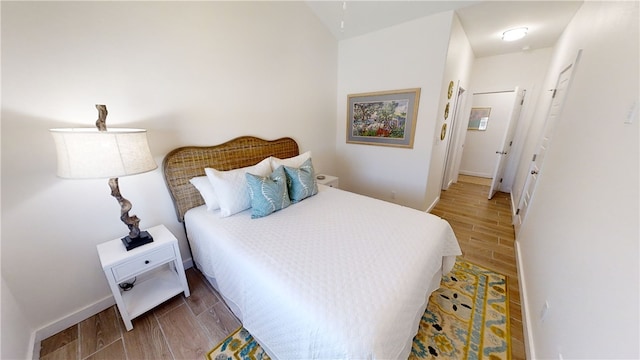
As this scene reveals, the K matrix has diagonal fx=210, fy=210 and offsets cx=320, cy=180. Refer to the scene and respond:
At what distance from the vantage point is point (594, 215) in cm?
96

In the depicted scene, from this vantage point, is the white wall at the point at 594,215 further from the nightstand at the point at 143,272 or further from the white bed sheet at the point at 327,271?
the nightstand at the point at 143,272

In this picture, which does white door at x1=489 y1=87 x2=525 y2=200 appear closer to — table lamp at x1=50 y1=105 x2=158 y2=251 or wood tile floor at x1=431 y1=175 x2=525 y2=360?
wood tile floor at x1=431 y1=175 x2=525 y2=360

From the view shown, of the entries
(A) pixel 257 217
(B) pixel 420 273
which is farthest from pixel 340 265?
(A) pixel 257 217

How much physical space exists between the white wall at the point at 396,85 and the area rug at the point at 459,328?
1.23 metres

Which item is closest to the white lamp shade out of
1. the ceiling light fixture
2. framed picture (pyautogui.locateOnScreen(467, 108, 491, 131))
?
the ceiling light fixture

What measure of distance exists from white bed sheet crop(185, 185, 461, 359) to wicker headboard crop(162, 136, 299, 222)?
0.55ft

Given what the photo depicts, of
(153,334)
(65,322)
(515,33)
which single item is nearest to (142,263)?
(153,334)

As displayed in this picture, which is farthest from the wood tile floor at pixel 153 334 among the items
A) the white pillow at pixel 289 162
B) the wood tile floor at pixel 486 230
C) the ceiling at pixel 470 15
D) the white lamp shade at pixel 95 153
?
the ceiling at pixel 470 15

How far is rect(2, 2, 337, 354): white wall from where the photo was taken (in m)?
1.19

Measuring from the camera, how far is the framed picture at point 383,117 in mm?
2680

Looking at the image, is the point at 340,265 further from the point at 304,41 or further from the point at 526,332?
the point at 304,41

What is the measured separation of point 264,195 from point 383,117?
205cm

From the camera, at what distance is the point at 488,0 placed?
6.64 ft

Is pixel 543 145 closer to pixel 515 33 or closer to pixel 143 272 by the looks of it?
pixel 515 33
